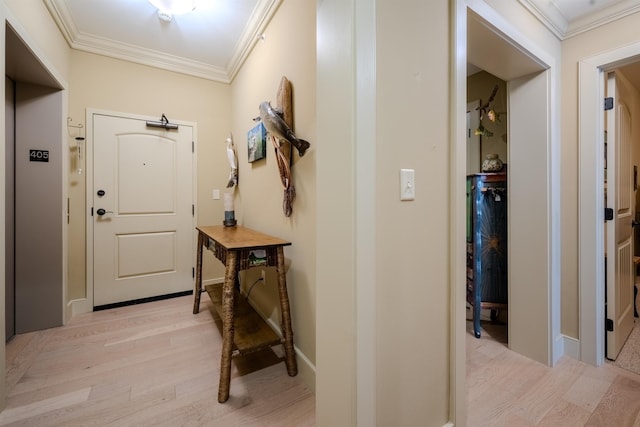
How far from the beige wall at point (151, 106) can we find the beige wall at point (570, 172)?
3170mm

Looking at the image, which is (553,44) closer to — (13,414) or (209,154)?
(209,154)

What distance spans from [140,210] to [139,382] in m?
1.82

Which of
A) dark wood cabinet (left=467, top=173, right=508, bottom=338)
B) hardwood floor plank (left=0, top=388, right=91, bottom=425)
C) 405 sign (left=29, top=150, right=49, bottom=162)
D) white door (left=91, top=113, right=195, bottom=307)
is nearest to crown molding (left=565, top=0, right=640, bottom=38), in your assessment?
dark wood cabinet (left=467, top=173, right=508, bottom=338)

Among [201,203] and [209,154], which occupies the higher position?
[209,154]

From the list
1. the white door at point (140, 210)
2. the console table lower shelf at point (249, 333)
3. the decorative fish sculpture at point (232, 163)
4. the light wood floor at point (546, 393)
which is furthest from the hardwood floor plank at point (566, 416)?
the white door at point (140, 210)

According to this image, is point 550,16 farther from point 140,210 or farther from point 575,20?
point 140,210

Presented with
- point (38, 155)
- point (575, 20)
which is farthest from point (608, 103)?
point (38, 155)

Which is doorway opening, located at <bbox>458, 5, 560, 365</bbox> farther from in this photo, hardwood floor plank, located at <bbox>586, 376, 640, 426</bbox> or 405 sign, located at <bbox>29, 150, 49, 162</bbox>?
405 sign, located at <bbox>29, 150, 49, 162</bbox>

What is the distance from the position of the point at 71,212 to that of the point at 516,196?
12.4 feet

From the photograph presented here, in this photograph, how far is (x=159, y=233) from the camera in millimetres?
2963

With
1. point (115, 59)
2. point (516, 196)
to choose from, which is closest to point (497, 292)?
point (516, 196)

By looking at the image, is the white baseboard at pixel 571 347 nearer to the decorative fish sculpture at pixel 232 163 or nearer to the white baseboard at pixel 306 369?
the white baseboard at pixel 306 369

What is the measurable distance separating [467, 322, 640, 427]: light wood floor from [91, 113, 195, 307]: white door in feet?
9.56

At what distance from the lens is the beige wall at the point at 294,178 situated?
1.60m
